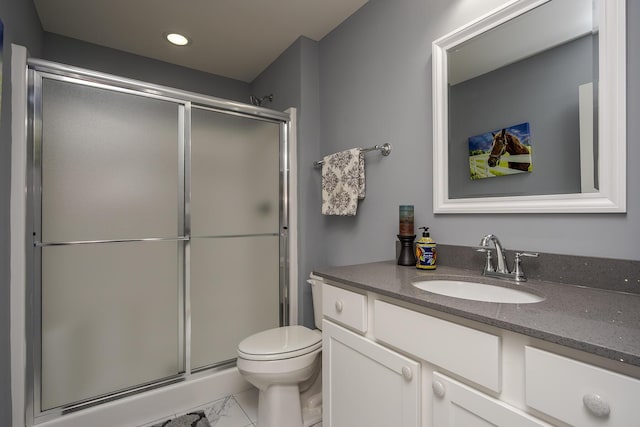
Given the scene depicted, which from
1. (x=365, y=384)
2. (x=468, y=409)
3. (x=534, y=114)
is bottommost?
(x=365, y=384)

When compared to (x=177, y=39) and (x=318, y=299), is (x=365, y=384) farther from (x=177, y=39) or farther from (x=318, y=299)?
(x=177, y=39)

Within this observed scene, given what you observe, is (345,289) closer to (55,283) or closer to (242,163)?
(242,163)

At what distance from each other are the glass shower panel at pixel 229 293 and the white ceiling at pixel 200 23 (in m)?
1.42

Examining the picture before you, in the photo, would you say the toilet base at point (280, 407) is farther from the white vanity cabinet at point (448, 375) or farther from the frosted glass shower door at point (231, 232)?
the frosted glass shower door at point (231, 232)

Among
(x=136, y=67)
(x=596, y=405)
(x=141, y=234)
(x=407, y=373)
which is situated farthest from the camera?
(x=136, y=67)

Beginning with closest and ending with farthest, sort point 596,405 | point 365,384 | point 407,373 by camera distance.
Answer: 1. point 596,405
2. point 407,373
3. point 365,384

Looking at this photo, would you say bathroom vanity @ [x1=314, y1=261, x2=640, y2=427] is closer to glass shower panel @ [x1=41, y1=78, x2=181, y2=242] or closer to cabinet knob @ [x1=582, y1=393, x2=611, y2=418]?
cabinet knob @ [x1=582, y1=393, x2=611, y2=418]

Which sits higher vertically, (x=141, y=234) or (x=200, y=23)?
(x=200, y=23)

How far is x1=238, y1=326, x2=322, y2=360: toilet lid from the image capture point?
1.44 meters

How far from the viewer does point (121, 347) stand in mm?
1656

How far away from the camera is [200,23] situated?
6.49ft

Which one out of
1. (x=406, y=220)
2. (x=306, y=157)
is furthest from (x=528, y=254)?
(x=306, y=157)

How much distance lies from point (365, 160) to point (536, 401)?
1368 millimetres

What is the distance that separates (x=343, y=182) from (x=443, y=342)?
116cm
